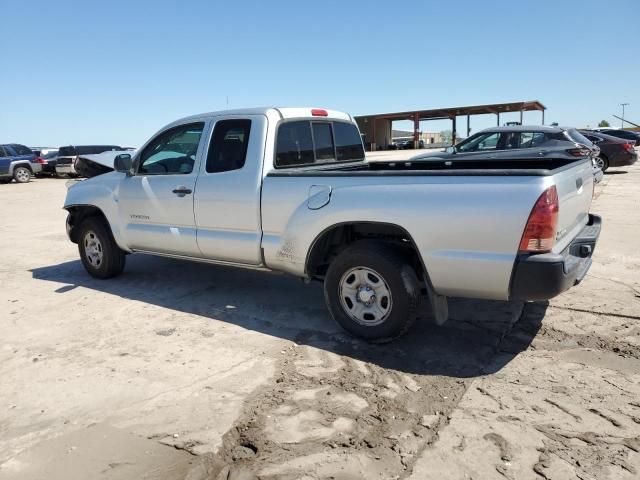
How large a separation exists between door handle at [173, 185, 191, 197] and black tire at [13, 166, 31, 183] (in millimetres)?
23399

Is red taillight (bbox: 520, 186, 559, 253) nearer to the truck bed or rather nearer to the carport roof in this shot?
the truck bed

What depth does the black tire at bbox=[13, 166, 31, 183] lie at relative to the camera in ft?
81.5

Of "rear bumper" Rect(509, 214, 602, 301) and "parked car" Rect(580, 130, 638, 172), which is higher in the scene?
"parked car" Rect(580, 130, 638, 172)

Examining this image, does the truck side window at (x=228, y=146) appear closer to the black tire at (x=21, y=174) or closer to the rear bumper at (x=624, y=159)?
the rear bumper at (x=624, y=159)

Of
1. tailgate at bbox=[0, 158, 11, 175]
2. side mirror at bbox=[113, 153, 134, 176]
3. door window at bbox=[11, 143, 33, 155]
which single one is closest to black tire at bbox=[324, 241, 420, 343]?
side mirror at bbox=[113, 153, 134, 176]

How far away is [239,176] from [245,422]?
2407 millimetres

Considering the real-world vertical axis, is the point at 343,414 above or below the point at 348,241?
below

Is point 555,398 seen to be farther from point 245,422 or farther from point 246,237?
point 246,237

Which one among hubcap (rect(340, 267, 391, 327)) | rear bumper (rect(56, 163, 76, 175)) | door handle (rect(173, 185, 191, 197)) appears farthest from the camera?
rear bumper (rect(56, 163, 76, 175))

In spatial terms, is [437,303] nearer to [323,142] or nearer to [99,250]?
[323,142]

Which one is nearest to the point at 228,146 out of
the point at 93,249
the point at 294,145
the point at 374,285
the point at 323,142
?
the point at 294,145

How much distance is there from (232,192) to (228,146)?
1.64 feet

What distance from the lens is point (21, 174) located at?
82.2ft

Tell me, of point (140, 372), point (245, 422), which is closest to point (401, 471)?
point (245, 422)
